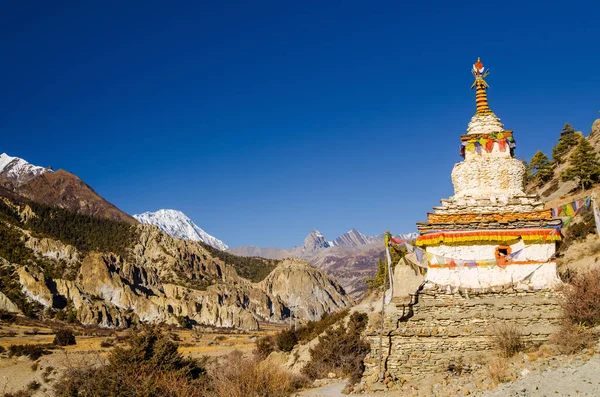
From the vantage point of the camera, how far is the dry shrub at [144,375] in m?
14.7

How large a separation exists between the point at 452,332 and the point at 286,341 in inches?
798

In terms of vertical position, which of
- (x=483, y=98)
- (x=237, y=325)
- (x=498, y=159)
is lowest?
(x=237, y=325)

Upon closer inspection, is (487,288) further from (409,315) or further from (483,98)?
(483,98)

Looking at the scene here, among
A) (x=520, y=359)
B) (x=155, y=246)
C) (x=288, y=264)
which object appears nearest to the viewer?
(x=520, y=359)

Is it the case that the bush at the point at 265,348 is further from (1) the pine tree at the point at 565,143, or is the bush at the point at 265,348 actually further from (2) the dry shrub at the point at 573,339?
(1) the pine tree at the point at 565,143

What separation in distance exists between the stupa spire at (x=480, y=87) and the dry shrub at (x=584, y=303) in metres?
10.4

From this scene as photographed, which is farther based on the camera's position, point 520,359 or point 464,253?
point 464,253

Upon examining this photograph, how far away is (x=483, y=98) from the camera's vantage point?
77.6 feet

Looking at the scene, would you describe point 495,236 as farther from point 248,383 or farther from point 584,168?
point 584,168

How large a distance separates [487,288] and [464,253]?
61.8 inches

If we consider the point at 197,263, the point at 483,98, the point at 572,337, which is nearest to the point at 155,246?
the point at 197,263

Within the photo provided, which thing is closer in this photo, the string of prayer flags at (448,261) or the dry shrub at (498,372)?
the dry shrub at (498,372)

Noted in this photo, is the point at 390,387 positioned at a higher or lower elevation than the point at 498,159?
lower

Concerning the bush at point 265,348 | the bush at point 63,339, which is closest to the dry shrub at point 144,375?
the bush at point 265,348
